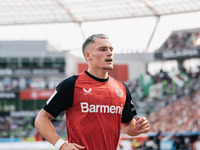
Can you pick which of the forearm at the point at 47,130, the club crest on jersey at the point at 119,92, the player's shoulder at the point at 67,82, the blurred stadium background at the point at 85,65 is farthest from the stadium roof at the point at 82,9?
the forearm at the point at 47,130

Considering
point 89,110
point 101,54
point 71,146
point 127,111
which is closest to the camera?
point 71,146

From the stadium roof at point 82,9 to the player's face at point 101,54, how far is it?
2385cm

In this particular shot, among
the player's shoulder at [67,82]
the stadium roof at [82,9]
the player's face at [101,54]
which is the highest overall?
the stadium roof at [82,9]

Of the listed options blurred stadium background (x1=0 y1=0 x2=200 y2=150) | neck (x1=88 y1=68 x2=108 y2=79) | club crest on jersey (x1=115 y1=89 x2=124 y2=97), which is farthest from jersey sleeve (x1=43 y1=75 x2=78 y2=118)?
blurred stadium background (x1=0 y1=0 x2=200 y2=150)

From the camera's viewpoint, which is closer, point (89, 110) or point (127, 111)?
point (89, 110)

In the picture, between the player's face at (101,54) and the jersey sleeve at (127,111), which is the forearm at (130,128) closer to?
the jersey sleeve at (127,111)

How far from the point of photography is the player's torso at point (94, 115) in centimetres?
Result: 220

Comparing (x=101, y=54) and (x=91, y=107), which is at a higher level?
(x=101, y=54)

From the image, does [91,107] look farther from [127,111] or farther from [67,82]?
[127,111]

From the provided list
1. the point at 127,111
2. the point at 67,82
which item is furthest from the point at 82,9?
the point at 67,82

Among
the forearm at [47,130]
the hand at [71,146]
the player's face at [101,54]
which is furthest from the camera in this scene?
the player's face at [101,54]

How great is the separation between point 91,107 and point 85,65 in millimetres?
24690

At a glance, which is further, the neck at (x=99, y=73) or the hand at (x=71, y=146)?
the neck at (x=99, y=73)

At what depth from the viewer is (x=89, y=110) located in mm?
2209
